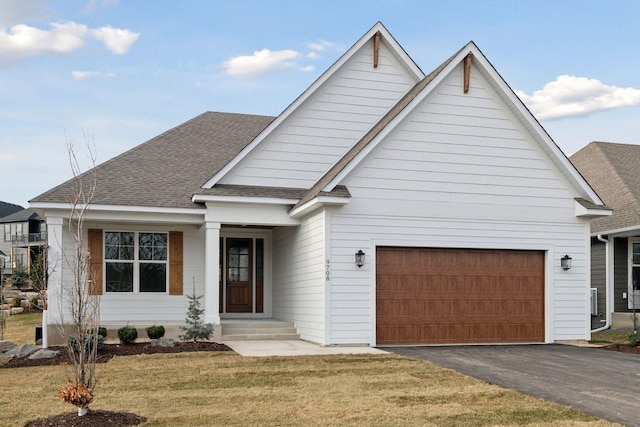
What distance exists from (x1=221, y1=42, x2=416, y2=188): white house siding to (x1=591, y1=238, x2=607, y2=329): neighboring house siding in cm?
870

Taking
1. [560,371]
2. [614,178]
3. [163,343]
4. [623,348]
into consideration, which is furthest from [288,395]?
[614,178]

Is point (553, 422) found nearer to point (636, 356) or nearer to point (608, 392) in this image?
point (608, 392)

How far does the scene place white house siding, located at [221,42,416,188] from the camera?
55.8 feet

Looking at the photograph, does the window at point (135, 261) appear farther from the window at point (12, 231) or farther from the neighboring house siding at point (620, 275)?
the window at point (12, 231)

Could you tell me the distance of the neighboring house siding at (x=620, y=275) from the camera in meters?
21.6

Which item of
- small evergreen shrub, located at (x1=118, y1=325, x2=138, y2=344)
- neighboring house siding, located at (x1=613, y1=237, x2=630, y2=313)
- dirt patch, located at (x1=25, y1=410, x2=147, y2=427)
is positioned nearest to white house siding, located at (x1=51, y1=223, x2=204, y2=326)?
small evergreen shrub, located at (x1=118, y1=325, x2=138, y2=344)

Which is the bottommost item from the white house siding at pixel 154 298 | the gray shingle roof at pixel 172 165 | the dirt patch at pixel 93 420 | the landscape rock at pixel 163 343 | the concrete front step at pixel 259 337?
the concrete front step at pixel 259 337

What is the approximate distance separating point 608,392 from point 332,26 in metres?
11.4

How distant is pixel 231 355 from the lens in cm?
1327

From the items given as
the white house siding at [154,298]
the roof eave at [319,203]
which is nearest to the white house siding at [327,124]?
the roof eave at [319,203]

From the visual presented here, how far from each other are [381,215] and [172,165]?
20.8ft

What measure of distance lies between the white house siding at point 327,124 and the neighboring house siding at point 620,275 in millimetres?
8688

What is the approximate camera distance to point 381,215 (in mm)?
15414

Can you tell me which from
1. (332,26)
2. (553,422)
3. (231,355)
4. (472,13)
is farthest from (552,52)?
(553,422)
